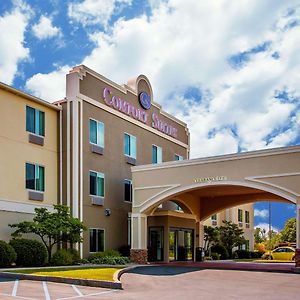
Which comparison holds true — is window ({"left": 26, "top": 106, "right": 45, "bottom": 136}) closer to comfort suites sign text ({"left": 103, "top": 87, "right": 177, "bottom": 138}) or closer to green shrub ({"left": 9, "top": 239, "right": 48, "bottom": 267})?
comfort suites sign text ({"left": 103, "top": 87, "right": 177, "bottom": 138})

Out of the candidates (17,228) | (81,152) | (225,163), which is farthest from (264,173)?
(17,228)

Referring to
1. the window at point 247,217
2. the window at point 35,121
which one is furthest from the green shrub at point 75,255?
the window at point 247,217

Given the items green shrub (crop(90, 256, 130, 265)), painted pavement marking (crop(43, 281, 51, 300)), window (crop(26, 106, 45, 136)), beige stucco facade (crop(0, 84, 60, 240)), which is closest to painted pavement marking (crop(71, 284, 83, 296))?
painted pavement marking (crop(43, 281, 51, 300))

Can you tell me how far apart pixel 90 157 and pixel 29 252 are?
24.0ft

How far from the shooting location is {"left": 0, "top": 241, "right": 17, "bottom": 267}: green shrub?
21656 millimetres

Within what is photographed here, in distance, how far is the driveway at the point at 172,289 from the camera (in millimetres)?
13828

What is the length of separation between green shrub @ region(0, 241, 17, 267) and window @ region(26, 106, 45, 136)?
664 cm

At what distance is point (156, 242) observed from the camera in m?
32.2

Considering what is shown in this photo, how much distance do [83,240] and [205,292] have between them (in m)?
13.0

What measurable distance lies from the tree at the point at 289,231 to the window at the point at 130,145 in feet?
146

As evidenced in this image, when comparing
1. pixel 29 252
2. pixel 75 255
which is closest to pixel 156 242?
pixel 75 255

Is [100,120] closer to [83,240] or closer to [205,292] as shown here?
[83,240]

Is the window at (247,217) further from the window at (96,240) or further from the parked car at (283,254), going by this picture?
the window at (96,240)

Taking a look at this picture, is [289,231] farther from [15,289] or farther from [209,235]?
[15,289]
